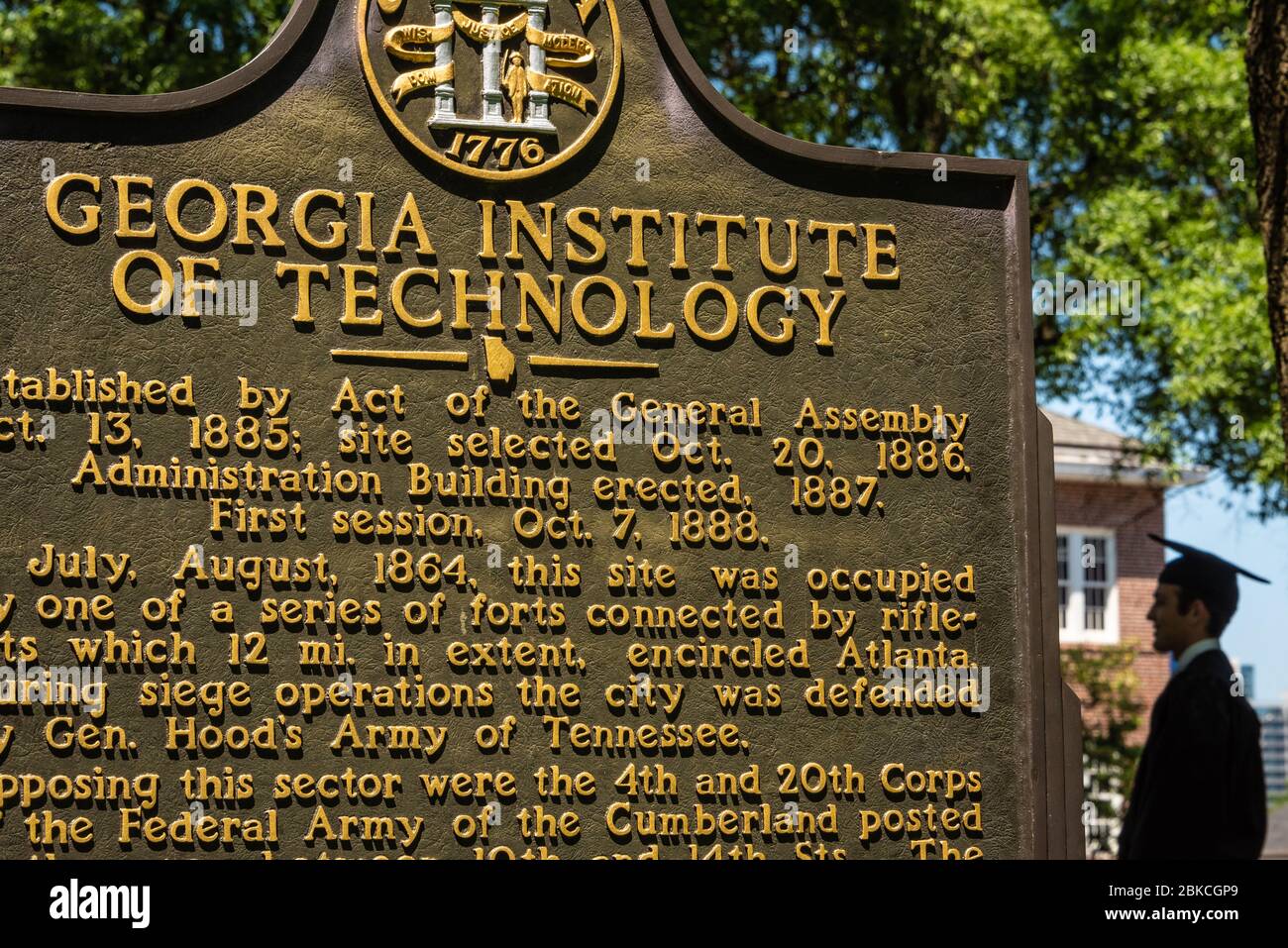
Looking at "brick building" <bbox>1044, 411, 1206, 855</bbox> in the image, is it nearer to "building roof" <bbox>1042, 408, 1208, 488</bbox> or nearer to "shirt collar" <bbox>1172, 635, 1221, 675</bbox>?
"building roof" <bbox>1042, 408, 1208, 488</bbox>

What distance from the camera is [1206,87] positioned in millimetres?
14758

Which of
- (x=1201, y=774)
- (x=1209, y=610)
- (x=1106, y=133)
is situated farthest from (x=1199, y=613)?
(x=1106, y=133)

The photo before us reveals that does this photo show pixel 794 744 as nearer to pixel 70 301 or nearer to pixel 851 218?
pixel 851 218

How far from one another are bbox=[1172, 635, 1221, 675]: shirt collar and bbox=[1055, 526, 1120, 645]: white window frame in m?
16.1

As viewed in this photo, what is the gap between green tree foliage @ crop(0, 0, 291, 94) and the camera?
499 inches

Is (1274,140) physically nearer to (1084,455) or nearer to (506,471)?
(506,471)

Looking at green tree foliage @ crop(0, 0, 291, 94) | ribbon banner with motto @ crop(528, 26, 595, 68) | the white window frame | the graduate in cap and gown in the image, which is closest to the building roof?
the white window frame

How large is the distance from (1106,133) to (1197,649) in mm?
9252

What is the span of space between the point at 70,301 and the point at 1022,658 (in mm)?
3662

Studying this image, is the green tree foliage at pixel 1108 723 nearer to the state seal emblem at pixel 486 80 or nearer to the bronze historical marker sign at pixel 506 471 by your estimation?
the bronze historical marker sign at pixel 506 471

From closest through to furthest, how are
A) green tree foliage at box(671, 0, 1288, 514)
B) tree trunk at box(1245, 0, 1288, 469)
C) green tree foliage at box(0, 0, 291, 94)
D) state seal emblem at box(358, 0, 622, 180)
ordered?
state seal emblem at box(358, 0, 622, 180), tree trunk at box(1245, 0, 1288, 469), green tree foliage at box(0, 0, 291, 94), green tree foliage at box(671, 0, 1288, 514)

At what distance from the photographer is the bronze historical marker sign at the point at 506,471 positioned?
4766 mm

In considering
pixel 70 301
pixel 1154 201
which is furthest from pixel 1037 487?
pixel 1154 201
